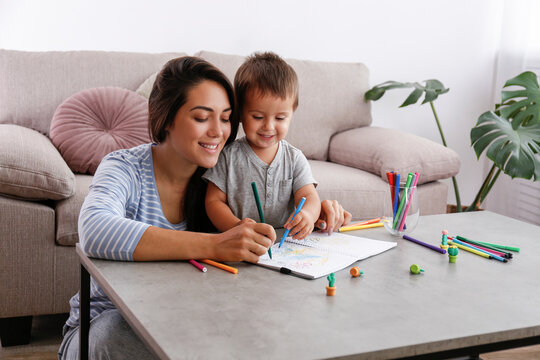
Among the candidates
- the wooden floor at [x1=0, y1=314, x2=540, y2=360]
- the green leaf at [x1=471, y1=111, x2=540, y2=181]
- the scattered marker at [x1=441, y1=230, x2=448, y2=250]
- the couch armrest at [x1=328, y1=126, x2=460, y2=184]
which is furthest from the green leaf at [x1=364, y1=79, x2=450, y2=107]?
the scattered marker at [x1=441, y1=230, x2=448, y2=250]

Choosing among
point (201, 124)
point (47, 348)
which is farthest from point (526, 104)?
point (47, 348)

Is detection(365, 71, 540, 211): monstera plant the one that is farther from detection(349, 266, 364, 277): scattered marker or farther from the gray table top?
detection(349, 266, 364, 277): scattered marker

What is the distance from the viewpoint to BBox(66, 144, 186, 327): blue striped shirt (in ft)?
3.68

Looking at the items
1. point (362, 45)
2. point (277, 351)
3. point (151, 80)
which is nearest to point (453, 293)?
point (277, 351)

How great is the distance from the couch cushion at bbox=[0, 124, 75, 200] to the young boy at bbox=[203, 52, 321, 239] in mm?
740

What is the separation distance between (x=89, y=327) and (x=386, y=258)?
610 mm

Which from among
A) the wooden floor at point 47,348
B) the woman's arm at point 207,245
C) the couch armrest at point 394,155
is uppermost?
the woman's arm at point 207,245

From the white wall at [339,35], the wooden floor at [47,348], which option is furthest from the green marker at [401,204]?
the white wall at [339,35]

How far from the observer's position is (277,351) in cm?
81

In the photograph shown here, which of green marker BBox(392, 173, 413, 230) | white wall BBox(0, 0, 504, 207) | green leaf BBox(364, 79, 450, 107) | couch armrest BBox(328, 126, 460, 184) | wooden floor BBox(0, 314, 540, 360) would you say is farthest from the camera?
green leaf BBox(364, 79, 450, 107)

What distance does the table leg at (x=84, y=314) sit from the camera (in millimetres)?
1189

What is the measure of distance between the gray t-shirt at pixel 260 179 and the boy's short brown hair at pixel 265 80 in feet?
0.39

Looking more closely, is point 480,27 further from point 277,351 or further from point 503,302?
point 277,351

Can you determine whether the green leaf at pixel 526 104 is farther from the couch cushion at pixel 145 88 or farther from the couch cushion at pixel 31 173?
the couch cushion at pixel 31 173
